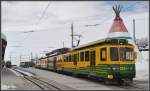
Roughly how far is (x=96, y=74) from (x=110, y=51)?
8.40 ft

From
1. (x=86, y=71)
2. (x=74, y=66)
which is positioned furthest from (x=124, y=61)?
(x=74, y=66)

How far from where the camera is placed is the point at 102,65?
2584 centimetres

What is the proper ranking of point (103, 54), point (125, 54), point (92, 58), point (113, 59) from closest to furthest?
point (113, 59), point (125, 54), point (103, 54), point (92, 58)

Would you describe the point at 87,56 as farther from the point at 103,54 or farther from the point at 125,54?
the point at 125,54

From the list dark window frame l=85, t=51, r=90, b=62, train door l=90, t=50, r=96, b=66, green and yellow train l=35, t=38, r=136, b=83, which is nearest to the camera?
green and yellow train l=35, t=38, r=136, b=83

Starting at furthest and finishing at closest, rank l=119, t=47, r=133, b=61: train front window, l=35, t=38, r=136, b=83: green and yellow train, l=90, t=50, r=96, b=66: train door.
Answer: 1. l=90, t=50, r=96, b=66: train door
2. l=119, t=47, r=133, b=61: train front window
3. l=35, t=38, r=136, b=83: green and yellow train

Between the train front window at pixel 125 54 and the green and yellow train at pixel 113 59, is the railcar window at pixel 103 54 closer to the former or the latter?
the green and yellow train at pixel 113 59

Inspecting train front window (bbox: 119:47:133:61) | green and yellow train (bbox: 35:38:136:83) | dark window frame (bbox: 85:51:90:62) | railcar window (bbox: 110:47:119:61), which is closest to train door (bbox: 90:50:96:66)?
green and yellow train (bbox: 35:38:136:83)

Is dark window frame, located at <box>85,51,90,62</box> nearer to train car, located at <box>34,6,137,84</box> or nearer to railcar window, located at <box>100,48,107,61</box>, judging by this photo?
train car, located at <box>34,6,137,84</box>

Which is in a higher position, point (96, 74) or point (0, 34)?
point (0, 34)

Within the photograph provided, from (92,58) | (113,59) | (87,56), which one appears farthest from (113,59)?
(87,56)

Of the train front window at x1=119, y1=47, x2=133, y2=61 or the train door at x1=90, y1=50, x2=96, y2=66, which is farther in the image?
the train door at x1=90, y1=50, x2=96, y2=66

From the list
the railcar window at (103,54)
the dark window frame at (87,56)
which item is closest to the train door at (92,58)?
the dark window frame at (87,56)

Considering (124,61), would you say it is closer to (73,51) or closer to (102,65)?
(102,65)
